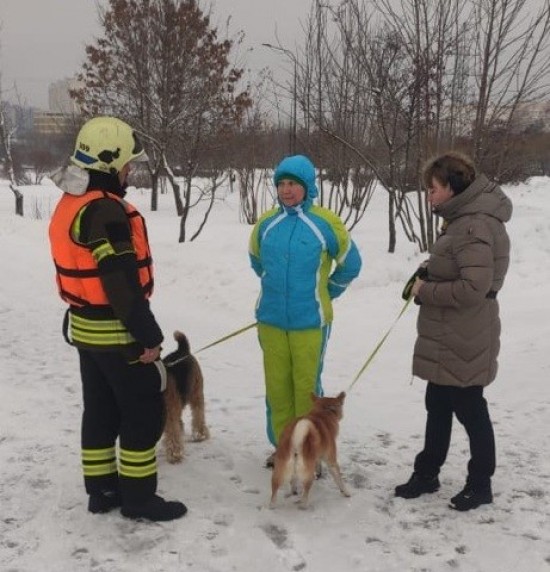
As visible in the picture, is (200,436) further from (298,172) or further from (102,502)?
(298,172)

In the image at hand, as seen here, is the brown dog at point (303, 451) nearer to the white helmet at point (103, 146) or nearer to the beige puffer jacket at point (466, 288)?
the beige puffer jacket at point (466, 288)

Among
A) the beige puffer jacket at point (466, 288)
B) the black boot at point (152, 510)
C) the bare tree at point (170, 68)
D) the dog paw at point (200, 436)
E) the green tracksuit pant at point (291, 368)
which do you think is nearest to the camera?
the beige puffer jacket at point (466, 288)

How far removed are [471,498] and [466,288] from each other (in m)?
1.29

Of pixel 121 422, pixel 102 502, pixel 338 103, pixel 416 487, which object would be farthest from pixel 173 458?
pixel 338 103

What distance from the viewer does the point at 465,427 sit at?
3436mm

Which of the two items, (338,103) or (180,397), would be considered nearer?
(180,397)

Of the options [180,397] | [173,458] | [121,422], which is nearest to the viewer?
[121,422]

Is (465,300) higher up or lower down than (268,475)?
Answer: higher up

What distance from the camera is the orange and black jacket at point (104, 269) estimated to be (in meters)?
2.84

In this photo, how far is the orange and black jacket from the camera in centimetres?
284

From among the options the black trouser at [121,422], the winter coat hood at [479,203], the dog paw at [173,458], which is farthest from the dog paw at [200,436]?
the winter coat hood at [479,203]

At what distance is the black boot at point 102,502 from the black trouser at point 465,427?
1.87 m

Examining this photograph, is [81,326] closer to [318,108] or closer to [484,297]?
[484,297]

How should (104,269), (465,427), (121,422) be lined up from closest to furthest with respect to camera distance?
(104,269)
(121,422)
(465,427)
